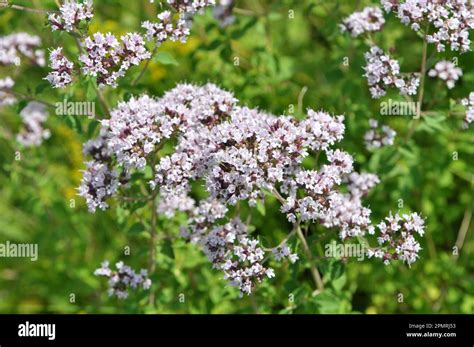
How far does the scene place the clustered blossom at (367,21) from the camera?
553 cm

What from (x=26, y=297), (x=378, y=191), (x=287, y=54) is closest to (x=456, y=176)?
(x=378, y=191)

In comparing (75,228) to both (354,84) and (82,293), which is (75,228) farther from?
(354,84)

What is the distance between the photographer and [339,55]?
6.61 m

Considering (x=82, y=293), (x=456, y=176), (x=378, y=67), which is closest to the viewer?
(x=378, y=67)

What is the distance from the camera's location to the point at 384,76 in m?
5.07

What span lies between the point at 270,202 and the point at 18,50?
3.19 metres

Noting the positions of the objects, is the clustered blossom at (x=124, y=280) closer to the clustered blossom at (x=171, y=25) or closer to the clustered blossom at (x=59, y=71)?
the clustered blossom at (x=59, y=71)

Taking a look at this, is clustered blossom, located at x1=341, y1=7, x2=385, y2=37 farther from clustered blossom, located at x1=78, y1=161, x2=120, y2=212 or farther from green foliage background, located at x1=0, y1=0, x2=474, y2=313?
clustered blossom, located at x1=78, y1=161, x2=120, y2=212

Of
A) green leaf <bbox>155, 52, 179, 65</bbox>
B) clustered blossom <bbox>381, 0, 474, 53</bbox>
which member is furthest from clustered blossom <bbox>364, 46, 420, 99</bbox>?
green leaf <bbox>155, 52, 179, 65</bbox>

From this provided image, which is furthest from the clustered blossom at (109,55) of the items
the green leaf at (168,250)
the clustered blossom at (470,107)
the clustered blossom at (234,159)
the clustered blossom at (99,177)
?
the clustered blossom at (470,107)

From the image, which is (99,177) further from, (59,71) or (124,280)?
(124,280)

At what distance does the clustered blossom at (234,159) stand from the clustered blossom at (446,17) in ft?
3.81

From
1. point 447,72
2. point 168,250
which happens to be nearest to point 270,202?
point 168,250

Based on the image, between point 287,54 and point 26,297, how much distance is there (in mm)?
4940
